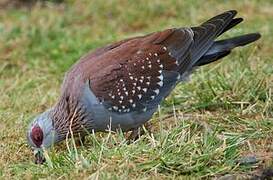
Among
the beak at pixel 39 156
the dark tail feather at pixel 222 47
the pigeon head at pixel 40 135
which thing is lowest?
the beak at pixel 39 156

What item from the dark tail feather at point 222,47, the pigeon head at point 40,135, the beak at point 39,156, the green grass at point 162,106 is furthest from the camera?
the dark tail feather at point 222,47

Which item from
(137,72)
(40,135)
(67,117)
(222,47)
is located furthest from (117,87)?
(222,47)

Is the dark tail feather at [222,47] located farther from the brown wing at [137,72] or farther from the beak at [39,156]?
the beak at [39,156]

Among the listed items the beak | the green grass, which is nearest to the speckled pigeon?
the beak

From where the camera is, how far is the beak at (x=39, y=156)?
206 inches

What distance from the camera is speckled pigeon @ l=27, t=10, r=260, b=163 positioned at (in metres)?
5.61

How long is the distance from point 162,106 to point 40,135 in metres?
1.35

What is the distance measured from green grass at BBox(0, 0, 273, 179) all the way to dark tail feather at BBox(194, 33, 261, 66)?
10.9 inches

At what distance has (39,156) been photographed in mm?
5363

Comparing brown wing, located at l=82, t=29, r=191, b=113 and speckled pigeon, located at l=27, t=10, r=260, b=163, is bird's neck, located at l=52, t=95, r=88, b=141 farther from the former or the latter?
brown wing, located at l=82, t=29, r=191, b=113

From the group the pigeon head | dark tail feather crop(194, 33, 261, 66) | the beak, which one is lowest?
the beak

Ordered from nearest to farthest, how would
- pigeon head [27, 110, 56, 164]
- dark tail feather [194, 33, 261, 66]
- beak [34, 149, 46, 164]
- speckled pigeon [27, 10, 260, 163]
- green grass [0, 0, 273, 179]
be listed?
green grass [0, 0, 273, 179] < beak [34, 149, 46, 164] < pigeon head [27, 110, 56, 164] < speckled pigeon [27, 10, 260, 163] < dark tail feather [194, 33, 261, 66]

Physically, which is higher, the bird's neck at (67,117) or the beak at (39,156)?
the bird's neck at (67,117)

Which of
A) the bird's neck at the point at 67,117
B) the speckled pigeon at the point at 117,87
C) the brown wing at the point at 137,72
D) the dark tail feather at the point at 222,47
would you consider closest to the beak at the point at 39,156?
the speckled pigeon at the point at 117,87
